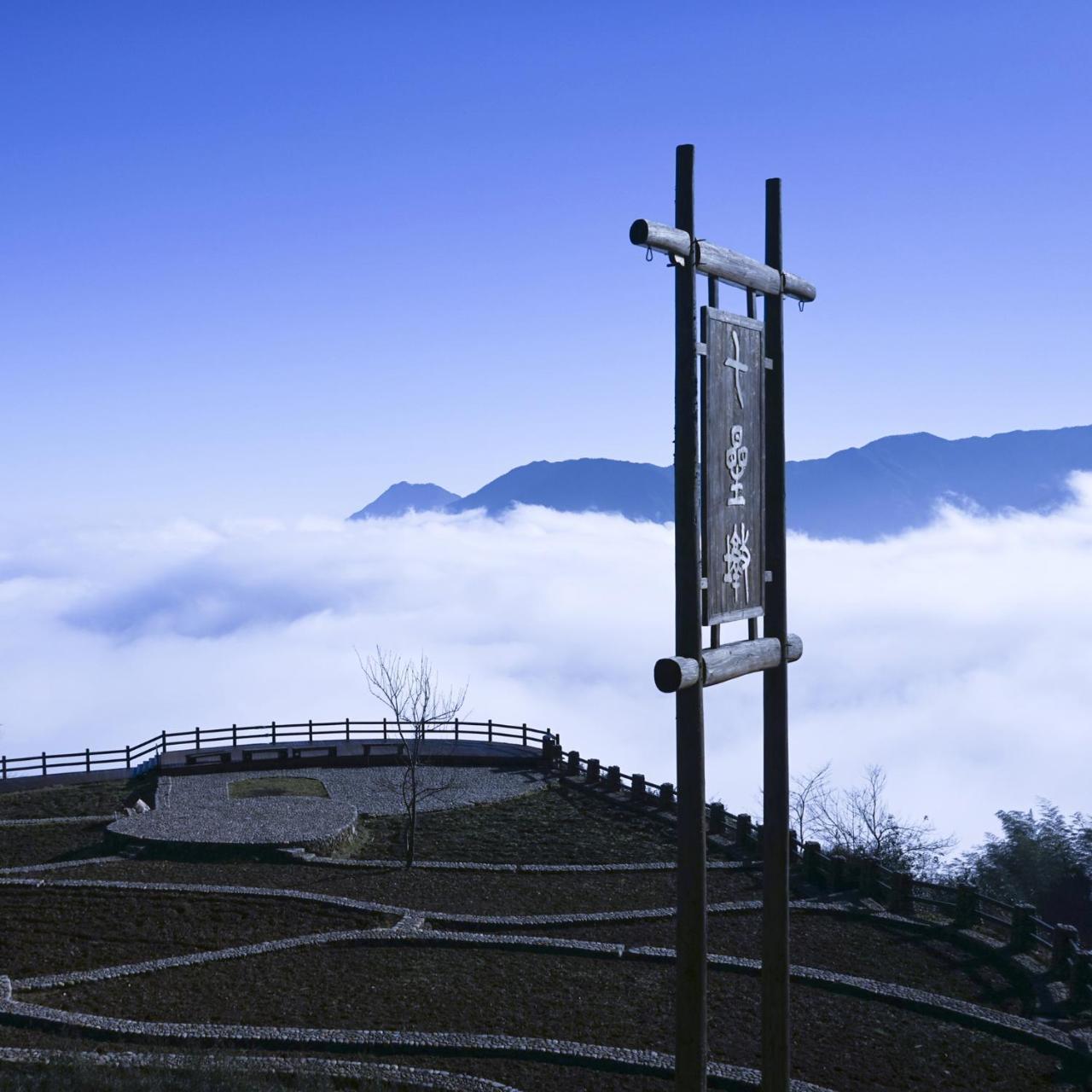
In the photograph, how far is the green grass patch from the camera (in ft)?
104

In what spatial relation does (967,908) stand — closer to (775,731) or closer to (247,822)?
(775,731)

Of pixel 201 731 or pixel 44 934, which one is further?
pixel 201 731

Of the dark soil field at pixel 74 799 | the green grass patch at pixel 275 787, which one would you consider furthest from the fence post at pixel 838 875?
the dark soil field at pixel 74 799

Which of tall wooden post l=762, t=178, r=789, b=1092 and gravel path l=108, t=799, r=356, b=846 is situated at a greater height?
tall wooden post l=762, t=178, r=789, b=1092

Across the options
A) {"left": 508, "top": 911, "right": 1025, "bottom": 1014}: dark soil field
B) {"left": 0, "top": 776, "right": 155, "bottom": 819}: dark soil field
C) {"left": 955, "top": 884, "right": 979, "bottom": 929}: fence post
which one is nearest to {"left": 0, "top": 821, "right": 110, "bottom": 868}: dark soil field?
{"left": 0, "top": 776, "right": 155, "bottom": 819}: dark soil field

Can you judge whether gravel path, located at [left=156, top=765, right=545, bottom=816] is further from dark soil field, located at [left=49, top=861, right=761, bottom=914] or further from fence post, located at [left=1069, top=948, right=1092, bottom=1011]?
fence post, located at [left=1069, top=948, right=1092, bottom=1011]

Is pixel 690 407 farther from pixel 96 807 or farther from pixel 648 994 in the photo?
pixel 96 807

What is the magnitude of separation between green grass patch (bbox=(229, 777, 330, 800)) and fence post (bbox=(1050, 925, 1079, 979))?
66.2 feet

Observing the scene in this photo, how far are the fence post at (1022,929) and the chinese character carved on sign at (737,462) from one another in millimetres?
12663

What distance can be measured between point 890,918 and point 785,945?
11284 mm

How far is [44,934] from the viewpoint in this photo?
18938mm

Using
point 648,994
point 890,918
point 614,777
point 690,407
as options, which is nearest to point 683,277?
point 690,407

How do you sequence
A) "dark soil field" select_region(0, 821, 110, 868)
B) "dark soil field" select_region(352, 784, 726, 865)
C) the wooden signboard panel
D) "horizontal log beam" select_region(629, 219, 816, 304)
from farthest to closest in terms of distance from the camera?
"dark soil field" select_region(352, 784, 726, 865), "dark soil field" select_region(0, 821, 110, 868), the wooden signboard panel, "horizontal log beam" select_region(629, 219, 816, 304)

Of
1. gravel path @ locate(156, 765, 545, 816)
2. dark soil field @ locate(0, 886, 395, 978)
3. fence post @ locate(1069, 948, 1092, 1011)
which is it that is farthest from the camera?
gravel path @ locate(156, 765, 545, 816)
